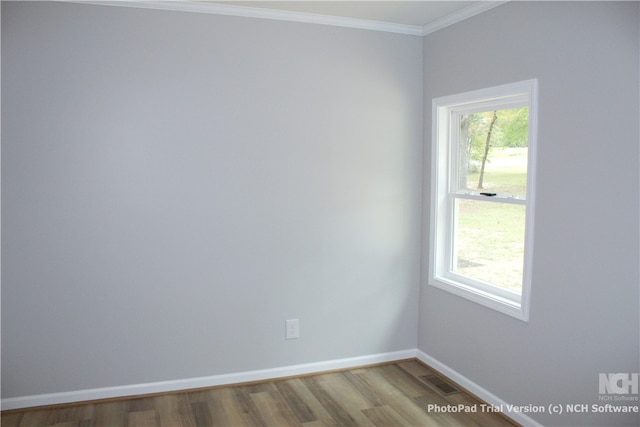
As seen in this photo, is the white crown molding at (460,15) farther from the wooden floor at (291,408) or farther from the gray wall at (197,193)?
the wooden floor at (291,408)

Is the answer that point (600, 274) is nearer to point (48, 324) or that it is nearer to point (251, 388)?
point (251, 388)

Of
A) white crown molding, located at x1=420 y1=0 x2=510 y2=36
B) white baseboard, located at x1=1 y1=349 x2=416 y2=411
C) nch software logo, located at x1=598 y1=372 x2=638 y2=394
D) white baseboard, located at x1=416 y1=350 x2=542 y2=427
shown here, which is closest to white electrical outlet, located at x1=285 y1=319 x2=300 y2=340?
white baseboard, located at x1=1 y1=349 x2=416 y2=411

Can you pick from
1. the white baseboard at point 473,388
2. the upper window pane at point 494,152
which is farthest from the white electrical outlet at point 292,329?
the upper window pane at point 494,152

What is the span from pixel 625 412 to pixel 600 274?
0.62 metres

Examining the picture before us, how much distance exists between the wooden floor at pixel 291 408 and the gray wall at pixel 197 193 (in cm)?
16

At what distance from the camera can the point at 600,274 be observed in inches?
92.8

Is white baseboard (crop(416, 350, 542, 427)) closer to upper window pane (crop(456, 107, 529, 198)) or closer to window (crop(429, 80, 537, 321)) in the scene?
window (crop(429, 80, 537, 321))

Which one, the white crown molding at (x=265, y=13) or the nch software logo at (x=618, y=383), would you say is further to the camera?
the white crown molding at (x=265, y=13)

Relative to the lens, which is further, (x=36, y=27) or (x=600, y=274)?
(x=36, y=27)

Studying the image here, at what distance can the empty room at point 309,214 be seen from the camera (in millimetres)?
2598

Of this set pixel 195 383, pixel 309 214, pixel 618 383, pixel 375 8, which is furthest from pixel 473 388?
pixel 375 8

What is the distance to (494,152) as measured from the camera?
3195 millimetres

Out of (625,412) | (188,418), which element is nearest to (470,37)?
(625,412)

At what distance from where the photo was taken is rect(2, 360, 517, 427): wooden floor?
2.92 m
